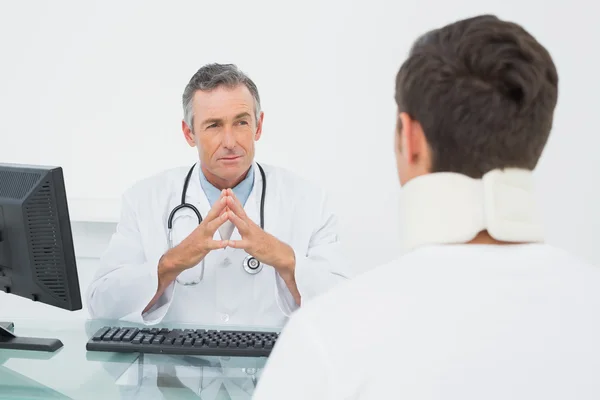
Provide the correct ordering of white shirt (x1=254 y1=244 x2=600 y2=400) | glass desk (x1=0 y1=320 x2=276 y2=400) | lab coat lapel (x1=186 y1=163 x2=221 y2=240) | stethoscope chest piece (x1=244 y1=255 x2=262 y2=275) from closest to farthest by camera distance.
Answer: white shirt (x1=254 y1=244 x2=600 y2=400) → glass desk (x1=0 y1=320 x2=276 y2=400) → stethoscope chest piece (x1=244 y1=255 x2=262 y2=275) → lab coat lapel (x1=186 y1=163 x2=221 y2=240)

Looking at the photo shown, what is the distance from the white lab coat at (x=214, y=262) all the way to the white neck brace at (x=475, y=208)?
118 centimetres

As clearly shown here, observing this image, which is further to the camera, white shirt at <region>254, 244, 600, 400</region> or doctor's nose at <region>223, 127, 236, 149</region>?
doctor's nose at <region>223, 127, 236, 149</region>

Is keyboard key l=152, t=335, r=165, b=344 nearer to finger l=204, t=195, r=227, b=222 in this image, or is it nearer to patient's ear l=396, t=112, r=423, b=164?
finger l=204, t=195, r=227, b=222

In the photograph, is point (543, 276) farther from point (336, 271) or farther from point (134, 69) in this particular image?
point (134, 69)

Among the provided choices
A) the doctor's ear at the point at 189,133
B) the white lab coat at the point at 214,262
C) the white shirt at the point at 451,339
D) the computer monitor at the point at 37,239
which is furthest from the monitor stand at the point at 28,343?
the white shirt at the point at 451,339

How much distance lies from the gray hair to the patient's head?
146 cm

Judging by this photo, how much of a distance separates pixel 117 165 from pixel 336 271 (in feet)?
4.51

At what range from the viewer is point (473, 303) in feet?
2.34

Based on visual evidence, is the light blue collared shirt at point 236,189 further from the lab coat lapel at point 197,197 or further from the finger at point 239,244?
the finger at point 239,244

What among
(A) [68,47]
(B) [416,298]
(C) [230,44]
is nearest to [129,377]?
(B) [416,298]

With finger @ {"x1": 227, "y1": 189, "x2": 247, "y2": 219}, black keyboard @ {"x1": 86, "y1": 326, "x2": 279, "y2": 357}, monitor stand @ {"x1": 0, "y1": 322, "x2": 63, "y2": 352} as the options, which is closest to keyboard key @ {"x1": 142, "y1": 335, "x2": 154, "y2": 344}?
black keyboard @ {"x1": 86, "y1": 326, "x2": 279, "y2": 357}

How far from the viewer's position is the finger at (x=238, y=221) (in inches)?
75.5

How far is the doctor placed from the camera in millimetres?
1953

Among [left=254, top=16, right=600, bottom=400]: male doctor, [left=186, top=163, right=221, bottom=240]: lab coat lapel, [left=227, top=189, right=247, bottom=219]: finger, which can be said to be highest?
[left=254, top=16, right=600, bottom=400]: male doctor
